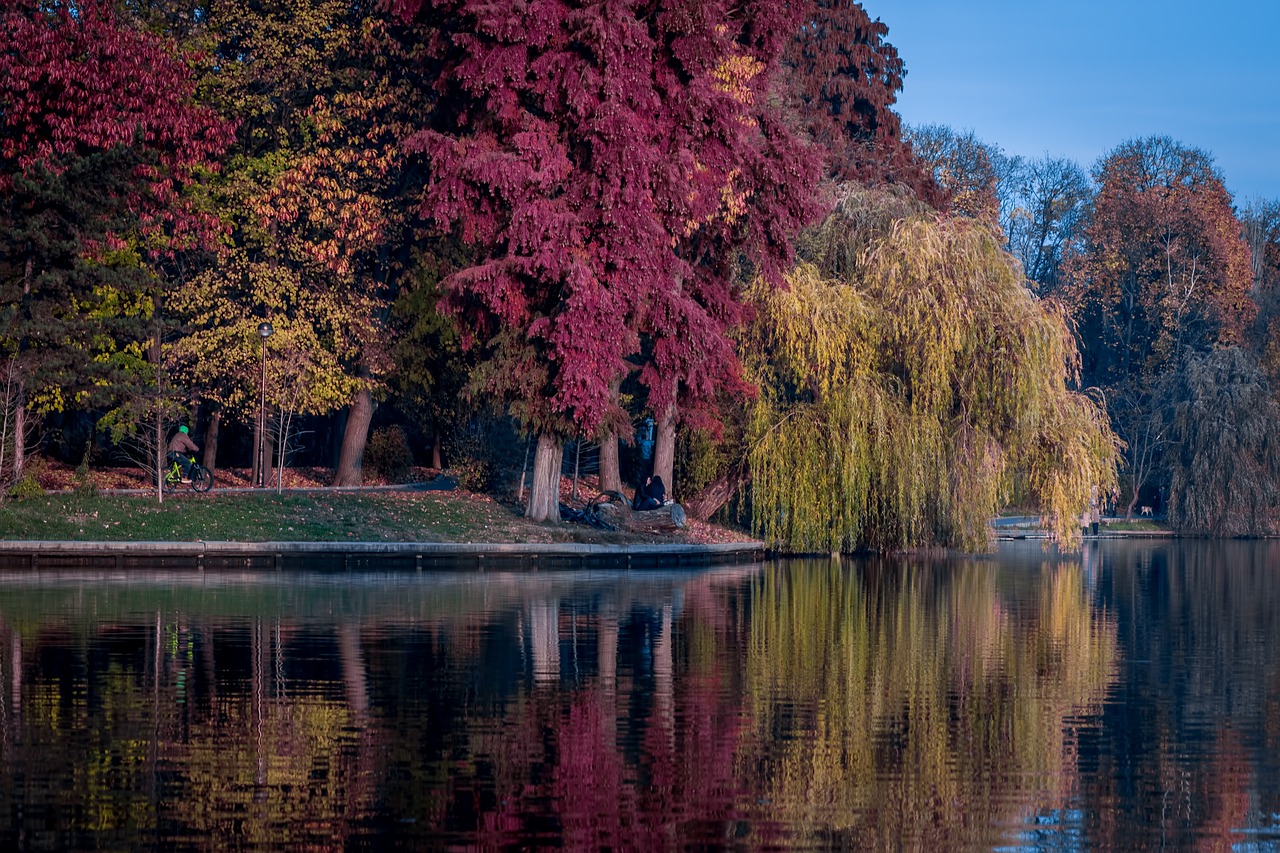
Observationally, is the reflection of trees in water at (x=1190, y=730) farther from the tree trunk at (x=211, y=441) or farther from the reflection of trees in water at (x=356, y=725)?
the tree trunk at (x=211, y=441)

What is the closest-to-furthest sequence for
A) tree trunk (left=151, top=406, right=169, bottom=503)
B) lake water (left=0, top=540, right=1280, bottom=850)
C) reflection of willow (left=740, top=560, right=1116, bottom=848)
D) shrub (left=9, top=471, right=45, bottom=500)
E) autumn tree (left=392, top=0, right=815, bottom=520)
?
lake water (left=0, top=540, right=1280, bottom=850)
reflection of willow (left=740, top=560, right=1116, bottom=848)
shrub (left=9, top=471, right=45, bottom=500)
autumn tree (left=392, top=0, right=815, bottom=520)
tree trunk (left=151, top=406, right=169, bottom=503)

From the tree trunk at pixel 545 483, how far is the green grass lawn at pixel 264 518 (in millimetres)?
626

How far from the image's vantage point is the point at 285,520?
3406 centimetres

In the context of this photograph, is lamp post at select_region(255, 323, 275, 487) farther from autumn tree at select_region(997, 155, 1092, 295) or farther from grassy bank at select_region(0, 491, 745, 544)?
autumn tree at select_region(997, 155, 1092, 295)

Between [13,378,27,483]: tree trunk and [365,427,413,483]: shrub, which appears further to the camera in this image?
[365,427,413,483]: shrub

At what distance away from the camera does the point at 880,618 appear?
21.7 metres

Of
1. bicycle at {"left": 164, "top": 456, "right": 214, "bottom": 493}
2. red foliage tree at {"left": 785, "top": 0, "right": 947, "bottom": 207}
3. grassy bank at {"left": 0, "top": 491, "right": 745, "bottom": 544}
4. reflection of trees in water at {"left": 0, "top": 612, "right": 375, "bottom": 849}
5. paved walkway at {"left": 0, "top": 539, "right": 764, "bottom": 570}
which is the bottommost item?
reflection of trees in water at {"left": 0, "top": 612, "right": 375, "bottom": 849}

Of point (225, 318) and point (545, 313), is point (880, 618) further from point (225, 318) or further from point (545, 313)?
point (225, 318)

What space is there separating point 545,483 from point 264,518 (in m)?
6.86

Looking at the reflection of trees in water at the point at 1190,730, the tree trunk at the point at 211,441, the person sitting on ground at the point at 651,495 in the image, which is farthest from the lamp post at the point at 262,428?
the reflection of trees in water at the point at 1190,730

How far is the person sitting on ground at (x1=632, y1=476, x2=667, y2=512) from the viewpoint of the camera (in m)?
39.2

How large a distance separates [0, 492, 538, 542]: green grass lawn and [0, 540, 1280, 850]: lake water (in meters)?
8.72

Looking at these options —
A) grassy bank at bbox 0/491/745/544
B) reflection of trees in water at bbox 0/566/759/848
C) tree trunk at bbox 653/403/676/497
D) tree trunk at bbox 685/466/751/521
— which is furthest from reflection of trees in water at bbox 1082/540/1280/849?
tree trunk at bbox 685/466/751/521

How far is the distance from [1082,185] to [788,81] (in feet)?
117
